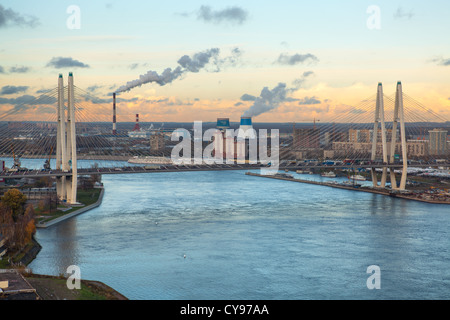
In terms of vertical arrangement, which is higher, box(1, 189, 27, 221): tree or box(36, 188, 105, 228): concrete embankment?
box(1, 189, 27, 221): tree

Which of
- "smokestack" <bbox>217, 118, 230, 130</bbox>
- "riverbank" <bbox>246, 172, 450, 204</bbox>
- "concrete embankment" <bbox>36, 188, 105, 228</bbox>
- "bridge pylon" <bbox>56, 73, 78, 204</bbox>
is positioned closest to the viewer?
"concrete embankment" <bbox>36, 188, 105, 228</bbox>

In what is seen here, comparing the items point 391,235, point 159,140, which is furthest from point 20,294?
point 159,140

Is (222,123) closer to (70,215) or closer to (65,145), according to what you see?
(65,145)

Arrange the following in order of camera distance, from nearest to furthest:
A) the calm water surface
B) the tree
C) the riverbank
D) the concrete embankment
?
the calm water surface → the tree → the concrete embankment → the riverbank

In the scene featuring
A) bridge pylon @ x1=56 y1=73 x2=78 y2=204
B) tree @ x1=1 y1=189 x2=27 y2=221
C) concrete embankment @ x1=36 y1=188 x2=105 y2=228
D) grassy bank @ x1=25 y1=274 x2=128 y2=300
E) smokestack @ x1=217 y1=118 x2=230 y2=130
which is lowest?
grassy bank @ x1=25 y1=274 x2=128 y2=300

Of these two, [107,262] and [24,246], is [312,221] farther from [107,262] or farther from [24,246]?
[24,246]

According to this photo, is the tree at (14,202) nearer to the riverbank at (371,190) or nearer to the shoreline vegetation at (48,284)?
the shoreline vegetation at (48,284)

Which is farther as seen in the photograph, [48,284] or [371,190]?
[371,190]

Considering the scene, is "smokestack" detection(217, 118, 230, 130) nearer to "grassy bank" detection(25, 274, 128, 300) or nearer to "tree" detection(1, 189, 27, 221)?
"tree" detection(1, 189, 27, 221)

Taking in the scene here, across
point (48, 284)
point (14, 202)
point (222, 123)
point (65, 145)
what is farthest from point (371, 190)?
point (222, 123)

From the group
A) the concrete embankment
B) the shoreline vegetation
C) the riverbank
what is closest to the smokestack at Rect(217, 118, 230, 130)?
the riverbank
